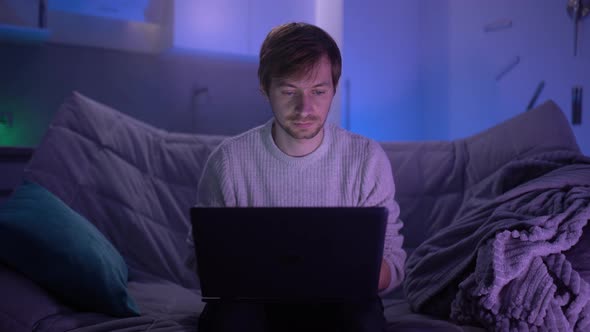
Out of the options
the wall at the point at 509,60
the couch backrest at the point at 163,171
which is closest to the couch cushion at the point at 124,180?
the couch backrest at the point at 163,171

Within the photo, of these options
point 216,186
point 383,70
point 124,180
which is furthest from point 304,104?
point 383,70

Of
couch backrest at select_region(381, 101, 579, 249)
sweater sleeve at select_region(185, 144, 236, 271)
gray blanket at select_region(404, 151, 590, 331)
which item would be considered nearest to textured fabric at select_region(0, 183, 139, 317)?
sweater sleeve at select_region(185, 144, 236, 271)

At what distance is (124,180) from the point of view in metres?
2.05

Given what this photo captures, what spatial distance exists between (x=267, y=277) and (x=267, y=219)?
0.37ft

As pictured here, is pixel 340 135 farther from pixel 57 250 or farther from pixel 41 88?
pixel 41 88

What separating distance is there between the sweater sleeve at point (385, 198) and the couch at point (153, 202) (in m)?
0.15

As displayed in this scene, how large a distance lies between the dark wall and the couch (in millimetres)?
1362

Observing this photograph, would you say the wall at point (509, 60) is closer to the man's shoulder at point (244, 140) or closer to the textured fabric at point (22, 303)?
the man's shoulder at point (244, 140)

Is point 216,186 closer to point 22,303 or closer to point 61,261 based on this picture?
point 61,261

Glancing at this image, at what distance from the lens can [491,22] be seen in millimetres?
3799

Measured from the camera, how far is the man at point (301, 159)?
1304mm

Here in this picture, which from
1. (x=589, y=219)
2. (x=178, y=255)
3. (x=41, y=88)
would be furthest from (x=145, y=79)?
(x=589, y=219)

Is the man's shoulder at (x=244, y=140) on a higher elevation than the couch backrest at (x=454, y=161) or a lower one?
higher

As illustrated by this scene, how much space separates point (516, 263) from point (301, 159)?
528mm
